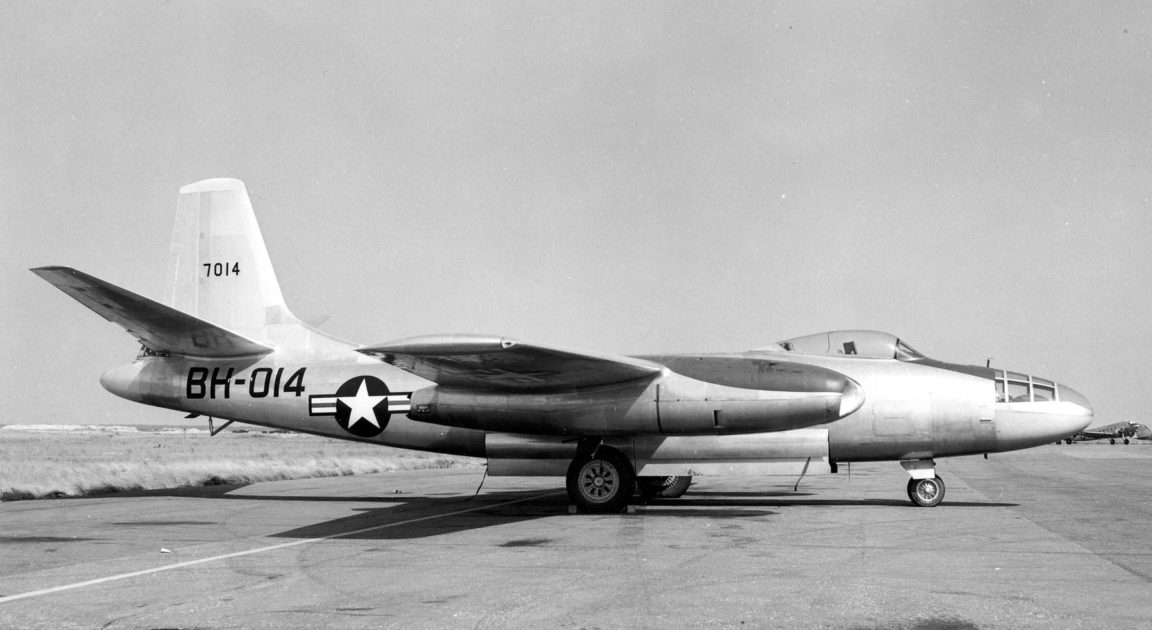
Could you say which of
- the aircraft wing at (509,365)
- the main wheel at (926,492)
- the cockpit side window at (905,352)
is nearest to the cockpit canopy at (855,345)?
the cockpit side window at (905,352)

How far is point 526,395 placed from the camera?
13992mm

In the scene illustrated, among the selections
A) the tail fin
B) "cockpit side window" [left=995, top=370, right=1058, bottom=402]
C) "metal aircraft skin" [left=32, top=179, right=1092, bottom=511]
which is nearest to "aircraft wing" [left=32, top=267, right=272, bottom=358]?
"metal aircraft skin" [left=32, top=179, right=1092, bottom=511]

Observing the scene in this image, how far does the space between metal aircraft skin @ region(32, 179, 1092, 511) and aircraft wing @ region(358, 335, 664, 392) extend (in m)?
0.04

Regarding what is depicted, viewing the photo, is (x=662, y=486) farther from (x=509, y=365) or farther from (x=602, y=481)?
(x=509, y=365)

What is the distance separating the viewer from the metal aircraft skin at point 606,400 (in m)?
13.0

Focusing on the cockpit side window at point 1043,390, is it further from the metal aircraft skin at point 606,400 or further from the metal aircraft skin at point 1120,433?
the metal aircraft skin at point 1120,433

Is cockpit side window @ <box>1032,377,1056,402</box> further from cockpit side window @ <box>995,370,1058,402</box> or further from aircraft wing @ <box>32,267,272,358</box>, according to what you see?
aircraft wing @ <box>32,267,272,358</box>

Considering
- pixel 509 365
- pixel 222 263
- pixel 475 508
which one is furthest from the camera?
pixel 222 263

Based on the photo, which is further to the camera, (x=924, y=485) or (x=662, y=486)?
(x=662, y=486)

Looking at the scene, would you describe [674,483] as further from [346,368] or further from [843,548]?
[843,548]

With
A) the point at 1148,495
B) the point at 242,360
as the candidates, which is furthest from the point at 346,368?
the point at 1148,495

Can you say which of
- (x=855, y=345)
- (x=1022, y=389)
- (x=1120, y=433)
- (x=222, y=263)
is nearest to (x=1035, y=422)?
(x=1022, y=389)

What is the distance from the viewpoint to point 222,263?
17.6 metres

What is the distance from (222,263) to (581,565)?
39.8ft
